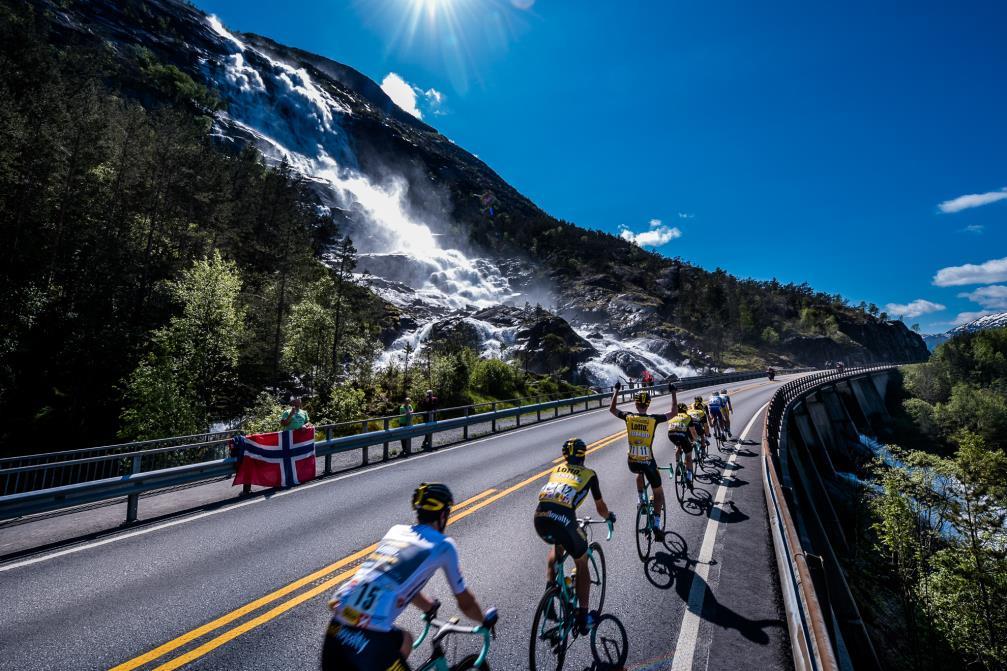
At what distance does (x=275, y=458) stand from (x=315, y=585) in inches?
225

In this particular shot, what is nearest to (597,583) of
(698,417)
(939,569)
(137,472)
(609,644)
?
(609,644)

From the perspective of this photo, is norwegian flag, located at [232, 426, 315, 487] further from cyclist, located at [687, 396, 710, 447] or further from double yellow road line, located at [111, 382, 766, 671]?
cyclist, located at [687, 396, 710, 447]

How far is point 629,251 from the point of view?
168 metres

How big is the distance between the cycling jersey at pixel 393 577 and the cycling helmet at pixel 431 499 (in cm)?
15

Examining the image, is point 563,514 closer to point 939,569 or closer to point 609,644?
point 609,644

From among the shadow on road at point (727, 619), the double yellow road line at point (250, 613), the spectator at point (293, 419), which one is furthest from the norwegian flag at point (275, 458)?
the shadow on road at point (727, 619)

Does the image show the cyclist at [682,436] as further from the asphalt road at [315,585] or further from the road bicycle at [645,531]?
the road bicycle at [645,531]

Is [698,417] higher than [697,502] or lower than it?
higher

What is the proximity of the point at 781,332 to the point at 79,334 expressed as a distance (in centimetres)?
17172

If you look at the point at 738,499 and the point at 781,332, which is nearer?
the point at 738,499

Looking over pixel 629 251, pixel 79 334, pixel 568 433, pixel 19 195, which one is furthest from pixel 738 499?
pixel 629 251

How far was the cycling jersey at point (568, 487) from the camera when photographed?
483 centimetres

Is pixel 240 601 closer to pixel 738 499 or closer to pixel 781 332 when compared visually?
pixel 738 499

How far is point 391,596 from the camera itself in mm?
2844
